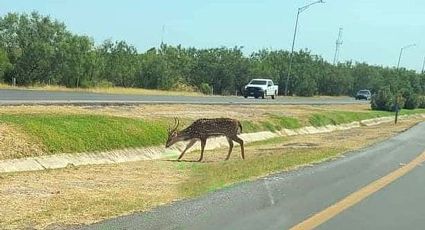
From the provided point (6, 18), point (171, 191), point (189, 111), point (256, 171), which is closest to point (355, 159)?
point (256, 171)

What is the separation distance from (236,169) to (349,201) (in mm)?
5741

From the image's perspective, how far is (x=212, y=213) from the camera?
934 cm

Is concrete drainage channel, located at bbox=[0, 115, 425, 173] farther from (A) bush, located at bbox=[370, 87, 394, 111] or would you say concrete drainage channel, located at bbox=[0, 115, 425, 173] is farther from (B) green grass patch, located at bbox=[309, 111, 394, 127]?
(A) bush, located at bbox=[370, 87, 394, 111]

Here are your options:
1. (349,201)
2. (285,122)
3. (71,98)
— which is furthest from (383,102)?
(349,201)

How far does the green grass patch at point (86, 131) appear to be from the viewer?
18859mm

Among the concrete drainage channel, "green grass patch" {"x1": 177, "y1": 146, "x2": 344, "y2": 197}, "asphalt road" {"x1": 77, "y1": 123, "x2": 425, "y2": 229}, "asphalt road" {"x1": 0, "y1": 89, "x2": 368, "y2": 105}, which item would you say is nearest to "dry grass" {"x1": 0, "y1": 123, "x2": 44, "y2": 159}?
the concrete drainage channel

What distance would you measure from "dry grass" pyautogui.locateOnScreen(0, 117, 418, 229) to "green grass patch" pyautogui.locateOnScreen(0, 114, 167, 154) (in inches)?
90.2

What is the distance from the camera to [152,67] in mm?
81375

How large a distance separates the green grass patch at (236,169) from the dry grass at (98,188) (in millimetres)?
20

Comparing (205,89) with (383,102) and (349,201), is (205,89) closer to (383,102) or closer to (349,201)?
(383,102)

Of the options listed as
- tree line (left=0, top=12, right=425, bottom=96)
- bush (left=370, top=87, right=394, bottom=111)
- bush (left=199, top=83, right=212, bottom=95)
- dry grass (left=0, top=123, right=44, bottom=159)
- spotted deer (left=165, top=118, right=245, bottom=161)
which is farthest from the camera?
bush (left=199, top=83, right=212, bottom=95)

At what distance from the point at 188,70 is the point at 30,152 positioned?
243 ft

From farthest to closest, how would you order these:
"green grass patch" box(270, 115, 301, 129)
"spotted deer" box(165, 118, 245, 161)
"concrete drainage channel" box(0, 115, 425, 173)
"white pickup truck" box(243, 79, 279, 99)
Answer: "white pickup truck" box(243, 79, 279, 99) < "green grass patch" box(270, 115, 301, 129) < "spotted deer" box(165, 118, 245, 161) < "concrete drainage channel" box(0, 115, 425, 173)

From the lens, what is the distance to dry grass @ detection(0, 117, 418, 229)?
947 centimetres
